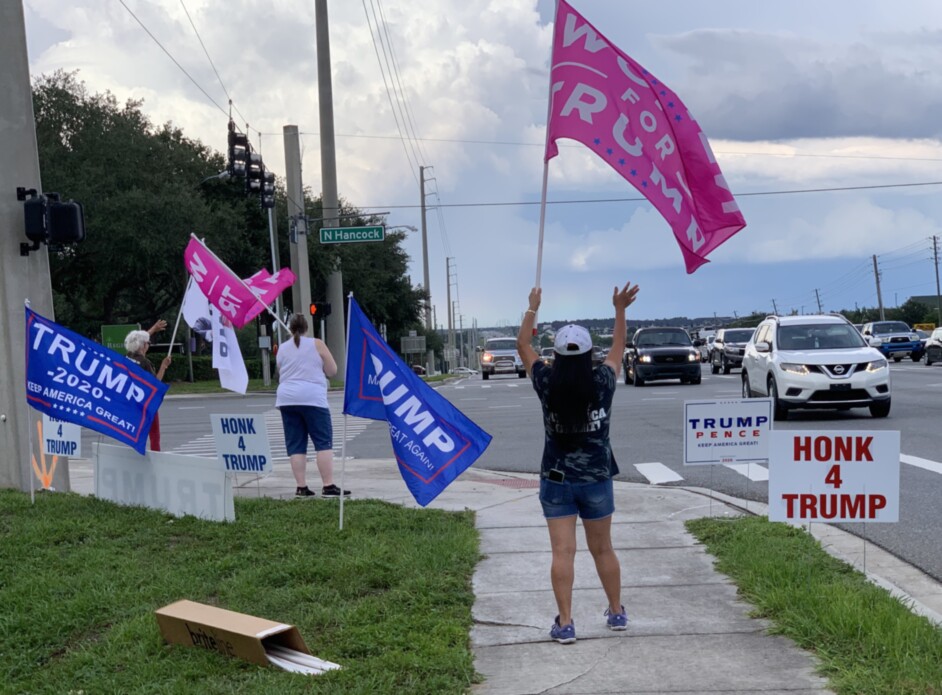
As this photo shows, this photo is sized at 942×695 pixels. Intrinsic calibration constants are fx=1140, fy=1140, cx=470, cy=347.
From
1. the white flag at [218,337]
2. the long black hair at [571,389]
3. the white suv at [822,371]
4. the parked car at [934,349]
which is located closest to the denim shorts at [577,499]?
the long black hair at [571,389]

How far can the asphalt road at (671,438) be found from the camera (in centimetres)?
924

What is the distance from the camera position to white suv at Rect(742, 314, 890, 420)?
17.8 metres

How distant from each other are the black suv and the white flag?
28926 mm

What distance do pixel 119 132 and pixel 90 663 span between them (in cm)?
4308

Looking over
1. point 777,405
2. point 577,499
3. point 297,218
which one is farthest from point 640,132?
point 297,218

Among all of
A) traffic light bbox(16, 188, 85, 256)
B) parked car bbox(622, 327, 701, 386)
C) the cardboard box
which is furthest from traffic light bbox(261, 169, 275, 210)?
the cardboard box

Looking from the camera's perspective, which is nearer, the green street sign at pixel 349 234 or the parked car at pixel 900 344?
the green street sign at pixel 349 234

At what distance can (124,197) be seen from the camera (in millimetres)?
43281

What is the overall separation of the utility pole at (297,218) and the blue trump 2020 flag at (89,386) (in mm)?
25473

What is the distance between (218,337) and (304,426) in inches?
107

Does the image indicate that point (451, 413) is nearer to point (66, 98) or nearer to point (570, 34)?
point (570, 34)

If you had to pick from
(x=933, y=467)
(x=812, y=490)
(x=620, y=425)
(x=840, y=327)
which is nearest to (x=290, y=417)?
(x=812, y=490)

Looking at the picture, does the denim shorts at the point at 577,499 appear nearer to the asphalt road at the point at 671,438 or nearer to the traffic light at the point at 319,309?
the asphalt road at the point at 671,438

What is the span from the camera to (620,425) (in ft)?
63.0
